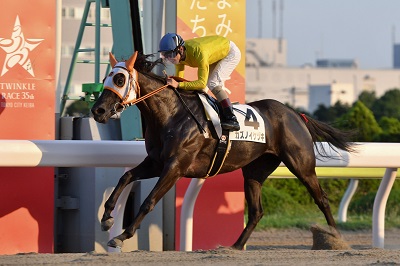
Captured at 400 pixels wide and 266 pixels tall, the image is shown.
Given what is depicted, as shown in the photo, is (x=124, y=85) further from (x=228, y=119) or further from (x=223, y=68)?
(x=223, y=68)

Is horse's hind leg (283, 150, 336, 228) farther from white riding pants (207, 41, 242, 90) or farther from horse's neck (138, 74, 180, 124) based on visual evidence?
horse's neck (138, 74, 180, 124)

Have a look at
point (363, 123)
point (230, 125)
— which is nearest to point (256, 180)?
point (230, 125)

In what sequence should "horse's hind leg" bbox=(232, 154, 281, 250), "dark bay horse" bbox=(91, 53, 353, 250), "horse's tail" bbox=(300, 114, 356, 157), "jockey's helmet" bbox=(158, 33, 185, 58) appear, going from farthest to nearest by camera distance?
"horse's tail" bbox=(300, 114, 356, 157)
"horse's hind leg" bbox=(232, 154, 281, 250)
"jockey's helmet" bbox=(158, 33, 185, 58)
"dark bay horse" bbox=(91, 53, 353, 250)

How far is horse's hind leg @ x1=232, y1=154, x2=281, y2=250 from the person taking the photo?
27.7ft

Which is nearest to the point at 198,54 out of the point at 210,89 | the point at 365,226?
the point at 210,89

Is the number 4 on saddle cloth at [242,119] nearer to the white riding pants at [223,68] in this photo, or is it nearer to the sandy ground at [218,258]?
the white riding pants at [223,68]

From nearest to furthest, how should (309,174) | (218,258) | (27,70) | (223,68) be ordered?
1. (218,258)
2. (223,68)
3. (27,70)
4. (309,174)

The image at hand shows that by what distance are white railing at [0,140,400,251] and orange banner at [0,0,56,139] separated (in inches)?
15.1

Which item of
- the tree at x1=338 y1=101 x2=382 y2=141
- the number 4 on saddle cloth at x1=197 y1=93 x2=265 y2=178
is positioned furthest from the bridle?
the tree at x1=338 y1=101 x2=382 y2=141

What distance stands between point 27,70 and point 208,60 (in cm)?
143

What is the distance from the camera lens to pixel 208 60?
7.88 metres

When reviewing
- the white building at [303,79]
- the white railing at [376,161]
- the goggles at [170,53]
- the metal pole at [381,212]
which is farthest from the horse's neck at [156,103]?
the white building at [303,79]

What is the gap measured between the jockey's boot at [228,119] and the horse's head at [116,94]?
0.72 m

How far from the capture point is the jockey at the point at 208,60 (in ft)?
25.2
